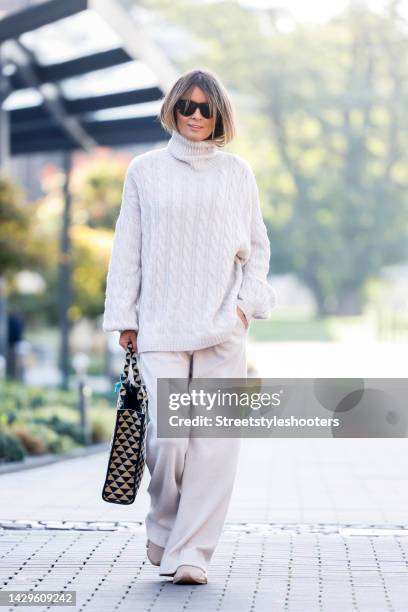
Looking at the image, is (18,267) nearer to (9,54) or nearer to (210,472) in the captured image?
(9,54)

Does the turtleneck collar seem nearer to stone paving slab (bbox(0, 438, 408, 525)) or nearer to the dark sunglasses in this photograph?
the dark sunglasses

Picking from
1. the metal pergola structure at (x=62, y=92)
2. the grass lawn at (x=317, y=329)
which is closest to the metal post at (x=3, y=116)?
the metal pergola structure at (x=62, y=92)

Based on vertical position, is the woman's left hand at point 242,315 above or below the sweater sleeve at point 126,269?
below

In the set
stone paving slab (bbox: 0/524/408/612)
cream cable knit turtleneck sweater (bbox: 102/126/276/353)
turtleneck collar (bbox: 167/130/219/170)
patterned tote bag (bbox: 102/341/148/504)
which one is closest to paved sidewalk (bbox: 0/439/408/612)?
stone paving slab (bbox: 0/524/408/612)

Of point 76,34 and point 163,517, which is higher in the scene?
point 76,34

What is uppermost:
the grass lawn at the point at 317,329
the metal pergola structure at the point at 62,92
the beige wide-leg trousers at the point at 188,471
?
the metal pergola structure at the point at 62,92

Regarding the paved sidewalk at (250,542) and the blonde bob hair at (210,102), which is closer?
the paved sidewalk at (250,542)

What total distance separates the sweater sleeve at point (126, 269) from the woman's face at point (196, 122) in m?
0.25

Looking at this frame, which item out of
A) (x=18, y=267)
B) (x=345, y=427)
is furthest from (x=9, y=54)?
(x=345, y=427)

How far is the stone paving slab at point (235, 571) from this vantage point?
4770mm

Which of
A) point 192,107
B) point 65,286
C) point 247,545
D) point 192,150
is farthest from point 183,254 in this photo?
point 65,286

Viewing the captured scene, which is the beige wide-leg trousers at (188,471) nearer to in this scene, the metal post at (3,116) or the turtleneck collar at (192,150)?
the turtleneck collar at (192,150)

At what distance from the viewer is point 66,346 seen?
58.8ft

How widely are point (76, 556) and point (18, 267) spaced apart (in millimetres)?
10245
